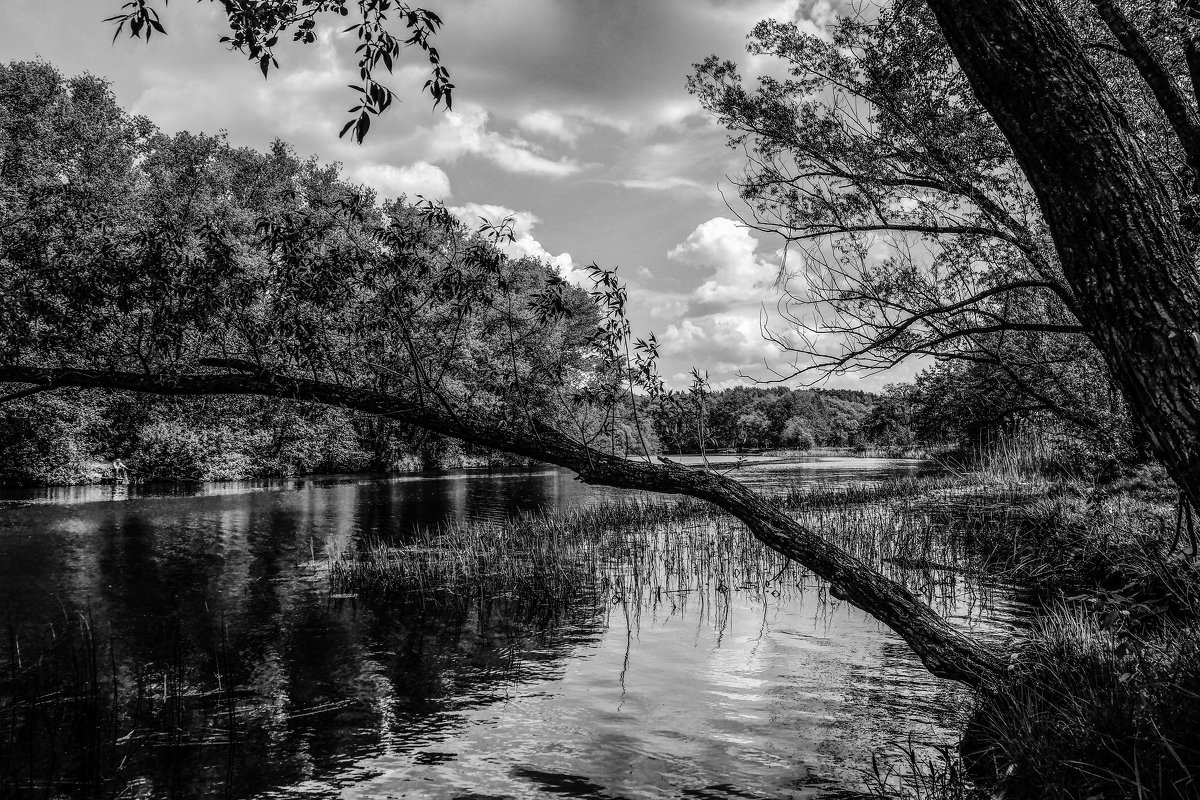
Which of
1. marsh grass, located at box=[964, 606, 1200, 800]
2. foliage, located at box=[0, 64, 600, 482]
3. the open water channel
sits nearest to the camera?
marsh grass, located at box=[964, 606, 1200, 800]

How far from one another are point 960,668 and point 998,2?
4.44 meters

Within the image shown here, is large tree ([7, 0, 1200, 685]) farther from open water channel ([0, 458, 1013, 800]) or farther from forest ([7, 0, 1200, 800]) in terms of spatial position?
open water channel ([0, 458, 1013, 800])

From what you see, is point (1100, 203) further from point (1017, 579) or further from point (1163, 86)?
point (1017, 579)

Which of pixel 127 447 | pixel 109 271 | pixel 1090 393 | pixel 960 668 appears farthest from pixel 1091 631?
pixel 127 447

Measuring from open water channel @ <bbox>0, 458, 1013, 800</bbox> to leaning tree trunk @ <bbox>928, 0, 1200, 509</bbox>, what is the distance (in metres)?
4.62

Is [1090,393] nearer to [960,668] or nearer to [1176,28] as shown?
[1176,28]

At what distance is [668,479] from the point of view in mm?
5793

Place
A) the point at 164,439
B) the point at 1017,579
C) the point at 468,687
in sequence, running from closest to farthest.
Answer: the point at 468,687 < the point at 1017,579 < the point at 164,439

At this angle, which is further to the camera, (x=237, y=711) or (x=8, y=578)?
(x=8, y=578)


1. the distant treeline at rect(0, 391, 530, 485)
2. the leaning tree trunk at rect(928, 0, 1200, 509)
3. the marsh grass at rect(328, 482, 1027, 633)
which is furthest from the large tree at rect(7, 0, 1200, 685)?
the distant treeline at rect(0, 391, 530, 485)

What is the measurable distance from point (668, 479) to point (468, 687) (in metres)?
4.60

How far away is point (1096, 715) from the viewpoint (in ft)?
12.9

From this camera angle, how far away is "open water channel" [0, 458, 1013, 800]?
20.7ft

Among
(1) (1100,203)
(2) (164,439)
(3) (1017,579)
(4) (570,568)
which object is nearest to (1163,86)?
(1) (1100,203)
